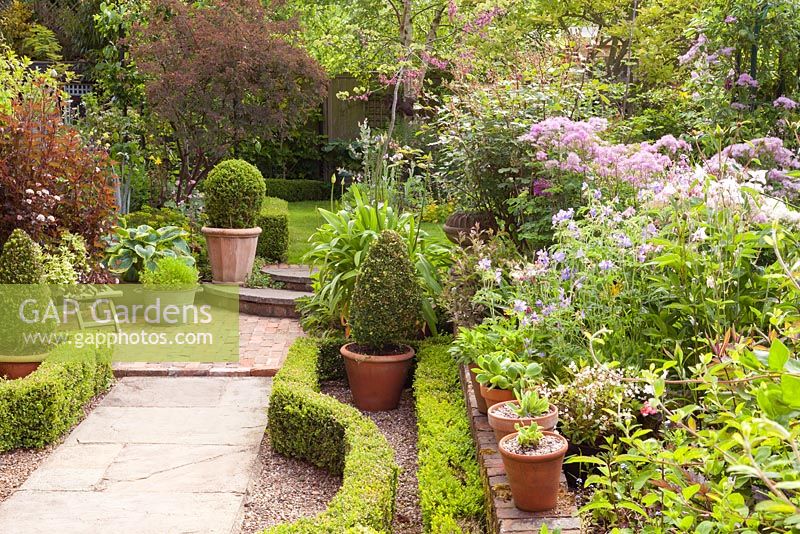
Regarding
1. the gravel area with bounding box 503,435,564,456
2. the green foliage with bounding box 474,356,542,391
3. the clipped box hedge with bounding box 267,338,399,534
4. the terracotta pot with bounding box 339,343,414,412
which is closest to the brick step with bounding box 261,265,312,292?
the clipped box hedge with bounding box 267,338,399,534

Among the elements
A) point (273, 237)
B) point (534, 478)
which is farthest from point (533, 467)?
point (273, 237)

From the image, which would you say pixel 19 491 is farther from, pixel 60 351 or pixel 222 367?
pixel 222 367

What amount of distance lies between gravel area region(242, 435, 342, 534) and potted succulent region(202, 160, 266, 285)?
3737mm

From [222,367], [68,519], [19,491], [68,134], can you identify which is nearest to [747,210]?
[68,519]

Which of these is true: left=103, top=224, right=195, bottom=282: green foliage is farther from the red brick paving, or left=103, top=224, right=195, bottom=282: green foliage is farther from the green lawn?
the green lawn

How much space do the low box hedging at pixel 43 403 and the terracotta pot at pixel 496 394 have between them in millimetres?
2522

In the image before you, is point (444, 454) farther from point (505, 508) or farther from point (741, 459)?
point (741, 459)

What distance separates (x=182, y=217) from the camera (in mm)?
8969

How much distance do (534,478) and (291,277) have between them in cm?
568

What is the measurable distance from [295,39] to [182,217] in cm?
334

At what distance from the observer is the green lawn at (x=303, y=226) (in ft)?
31.6

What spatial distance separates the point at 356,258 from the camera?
19.4ft

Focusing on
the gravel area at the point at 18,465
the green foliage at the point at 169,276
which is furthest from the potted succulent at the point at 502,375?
the green foliage at the point at 169,276

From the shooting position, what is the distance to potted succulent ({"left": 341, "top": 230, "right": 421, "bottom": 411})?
5238 millimetres
